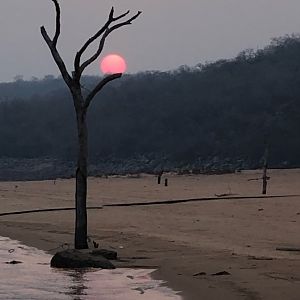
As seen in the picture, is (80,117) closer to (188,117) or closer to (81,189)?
(81,189)

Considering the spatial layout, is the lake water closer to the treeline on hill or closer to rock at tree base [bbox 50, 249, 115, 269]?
rock at tree base [bbox 50, 249, 115, 269]

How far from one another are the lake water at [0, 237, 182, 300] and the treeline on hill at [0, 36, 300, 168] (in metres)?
57.0

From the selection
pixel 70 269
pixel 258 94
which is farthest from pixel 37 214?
pixel 258 94

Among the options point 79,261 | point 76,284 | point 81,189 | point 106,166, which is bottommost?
point 76,284

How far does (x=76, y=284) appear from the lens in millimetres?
9117

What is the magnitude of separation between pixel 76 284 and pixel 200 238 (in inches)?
259

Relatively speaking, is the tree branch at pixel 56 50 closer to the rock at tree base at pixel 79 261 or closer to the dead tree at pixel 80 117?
the dead tree at pixel 80 117

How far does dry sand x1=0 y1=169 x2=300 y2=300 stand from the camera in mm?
8719

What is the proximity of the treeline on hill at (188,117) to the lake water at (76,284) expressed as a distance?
5704cm

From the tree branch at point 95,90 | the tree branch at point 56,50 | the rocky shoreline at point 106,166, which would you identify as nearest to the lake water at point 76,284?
the tree branch at point 95,90

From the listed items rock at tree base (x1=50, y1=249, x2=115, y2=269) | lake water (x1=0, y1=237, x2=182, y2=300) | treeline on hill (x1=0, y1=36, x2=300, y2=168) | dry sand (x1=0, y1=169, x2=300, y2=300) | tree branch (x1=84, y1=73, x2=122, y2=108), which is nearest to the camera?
lake water (x1=0, y1=237, x2=182, y2=300)

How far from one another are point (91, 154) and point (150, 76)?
2532 centimetres

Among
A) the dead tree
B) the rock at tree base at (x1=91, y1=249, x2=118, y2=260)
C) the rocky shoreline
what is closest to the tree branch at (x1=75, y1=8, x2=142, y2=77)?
the dead tree

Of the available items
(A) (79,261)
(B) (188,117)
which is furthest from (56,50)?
(B) (188,117)
